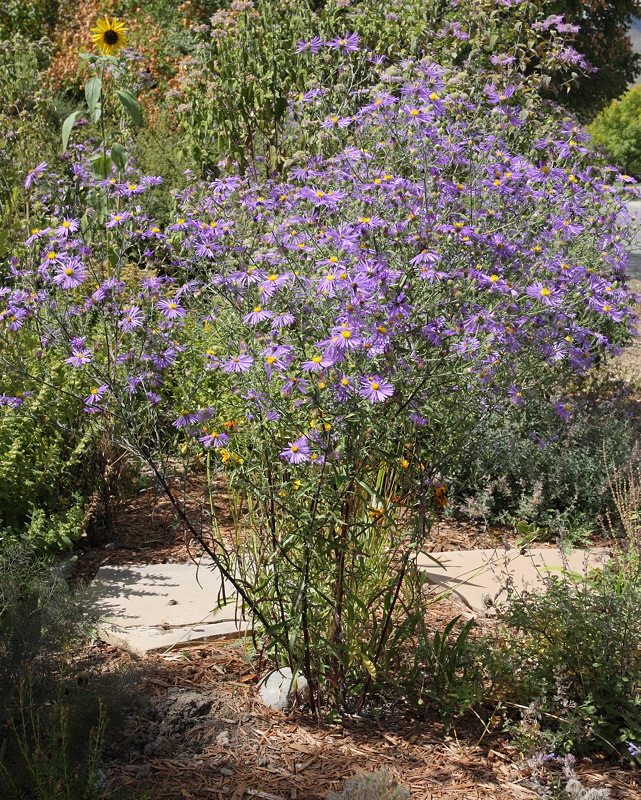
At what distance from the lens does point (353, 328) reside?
2123 mm

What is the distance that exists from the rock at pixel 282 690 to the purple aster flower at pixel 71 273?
4.24 feet

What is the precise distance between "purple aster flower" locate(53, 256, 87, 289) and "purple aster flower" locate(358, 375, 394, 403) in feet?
2.83

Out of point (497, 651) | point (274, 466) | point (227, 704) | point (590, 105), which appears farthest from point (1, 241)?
point (590, 105)

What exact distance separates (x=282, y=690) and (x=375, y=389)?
3.59 ft

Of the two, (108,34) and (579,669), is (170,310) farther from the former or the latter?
(108,34)

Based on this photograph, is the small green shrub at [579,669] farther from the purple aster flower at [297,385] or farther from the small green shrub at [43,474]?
the small green shrub at [43,474]

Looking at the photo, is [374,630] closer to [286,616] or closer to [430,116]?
[286,616]

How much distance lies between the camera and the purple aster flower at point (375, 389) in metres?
2.09

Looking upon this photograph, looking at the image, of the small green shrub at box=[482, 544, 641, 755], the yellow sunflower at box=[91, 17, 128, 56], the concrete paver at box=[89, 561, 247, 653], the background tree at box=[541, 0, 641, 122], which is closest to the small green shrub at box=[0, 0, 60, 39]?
the background tree at box=[541, 0, 641, 122]

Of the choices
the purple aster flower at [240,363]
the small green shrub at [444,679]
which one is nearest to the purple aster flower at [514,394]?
the small green shrub at [444,679]

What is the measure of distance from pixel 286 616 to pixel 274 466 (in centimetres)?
53

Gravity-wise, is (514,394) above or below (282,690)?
above

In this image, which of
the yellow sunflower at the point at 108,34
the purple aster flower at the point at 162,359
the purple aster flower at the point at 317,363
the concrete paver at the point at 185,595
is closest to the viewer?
the purple aster flower at the point at 317,363

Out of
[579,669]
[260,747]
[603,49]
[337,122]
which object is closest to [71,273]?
[337,122]
